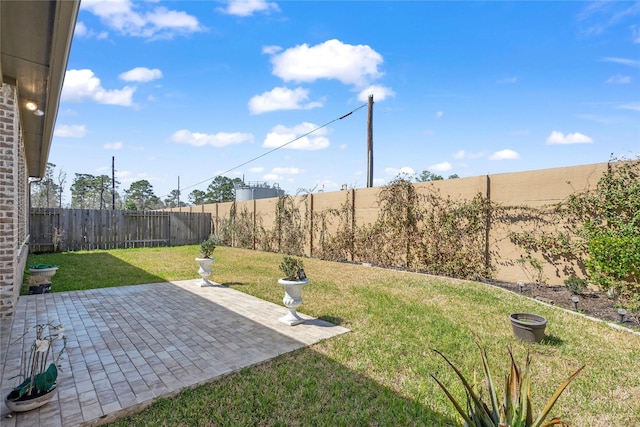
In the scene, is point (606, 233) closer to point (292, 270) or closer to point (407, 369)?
point (407, 369)

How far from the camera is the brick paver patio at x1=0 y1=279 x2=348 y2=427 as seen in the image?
2.51 meters

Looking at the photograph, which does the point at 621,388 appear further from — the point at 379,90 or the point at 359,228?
the point at 379,90

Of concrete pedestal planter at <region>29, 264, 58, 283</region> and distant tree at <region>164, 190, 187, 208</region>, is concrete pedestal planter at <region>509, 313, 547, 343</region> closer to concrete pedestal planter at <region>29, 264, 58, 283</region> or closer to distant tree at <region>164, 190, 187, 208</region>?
concrete pedestal planter at <region>29, 264, 58, 283</region>

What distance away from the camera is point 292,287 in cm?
435

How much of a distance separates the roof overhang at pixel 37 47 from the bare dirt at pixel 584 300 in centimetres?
744

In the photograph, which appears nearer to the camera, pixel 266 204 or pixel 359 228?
pixel 359 228

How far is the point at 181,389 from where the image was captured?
8.82 feet

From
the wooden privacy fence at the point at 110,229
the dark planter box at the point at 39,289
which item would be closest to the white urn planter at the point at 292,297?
the dark planter box at the point at 39,289

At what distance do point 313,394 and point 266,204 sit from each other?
12383 mm

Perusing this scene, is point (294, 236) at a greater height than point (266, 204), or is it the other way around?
point (266, 204)

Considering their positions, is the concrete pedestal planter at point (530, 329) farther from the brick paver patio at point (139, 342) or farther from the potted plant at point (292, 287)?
the potted plant at point (292, 287)

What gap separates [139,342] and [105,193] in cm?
4461

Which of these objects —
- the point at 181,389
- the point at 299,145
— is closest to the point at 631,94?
the point at 181,389

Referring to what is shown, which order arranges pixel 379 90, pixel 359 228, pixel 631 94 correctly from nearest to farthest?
pixel 631 94, pixel 359 228, pixel 379 90
